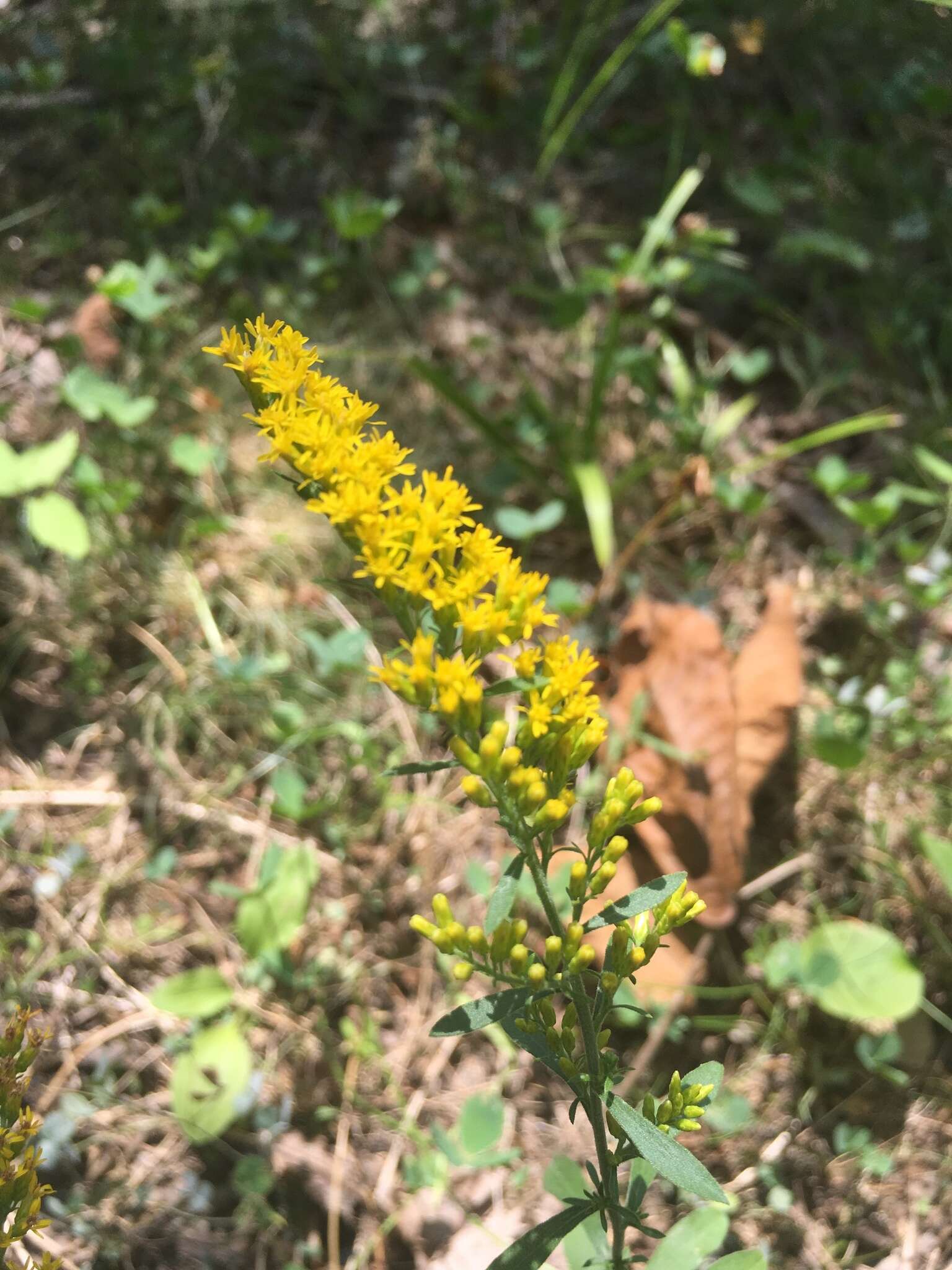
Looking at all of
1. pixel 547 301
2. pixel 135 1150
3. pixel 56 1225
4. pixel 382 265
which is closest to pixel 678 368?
pixel 547 301

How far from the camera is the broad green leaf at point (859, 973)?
223 centimetres

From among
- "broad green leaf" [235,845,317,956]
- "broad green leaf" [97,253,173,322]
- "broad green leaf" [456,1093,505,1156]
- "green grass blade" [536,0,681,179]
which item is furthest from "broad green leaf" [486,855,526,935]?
"green grass blade" [536,0,681,179]

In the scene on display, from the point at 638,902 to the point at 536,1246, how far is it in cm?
53

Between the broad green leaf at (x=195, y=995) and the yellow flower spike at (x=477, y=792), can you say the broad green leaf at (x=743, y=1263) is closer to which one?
the yellow flower spike at (x=477, y=792)

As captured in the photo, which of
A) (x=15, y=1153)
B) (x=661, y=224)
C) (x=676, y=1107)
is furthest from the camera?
(x=661, y=224)

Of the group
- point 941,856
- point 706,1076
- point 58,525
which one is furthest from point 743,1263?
point 58,525

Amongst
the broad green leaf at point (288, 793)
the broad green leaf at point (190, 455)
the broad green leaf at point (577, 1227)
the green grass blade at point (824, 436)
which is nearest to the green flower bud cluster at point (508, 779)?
the broad green leaf at point (577, 1227)

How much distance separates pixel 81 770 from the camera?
2744 millimetres

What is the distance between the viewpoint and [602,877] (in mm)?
1346

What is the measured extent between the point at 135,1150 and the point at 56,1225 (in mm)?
213

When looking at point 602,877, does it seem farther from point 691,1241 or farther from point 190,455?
point 190,455

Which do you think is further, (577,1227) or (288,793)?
(288,793)

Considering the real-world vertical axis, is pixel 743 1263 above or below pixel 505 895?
below

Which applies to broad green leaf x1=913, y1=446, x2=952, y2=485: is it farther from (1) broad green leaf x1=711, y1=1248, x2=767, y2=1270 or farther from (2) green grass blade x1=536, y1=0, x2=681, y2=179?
(1) broad green leaf x1=711, y1=1248, x2=767, y2=1270
